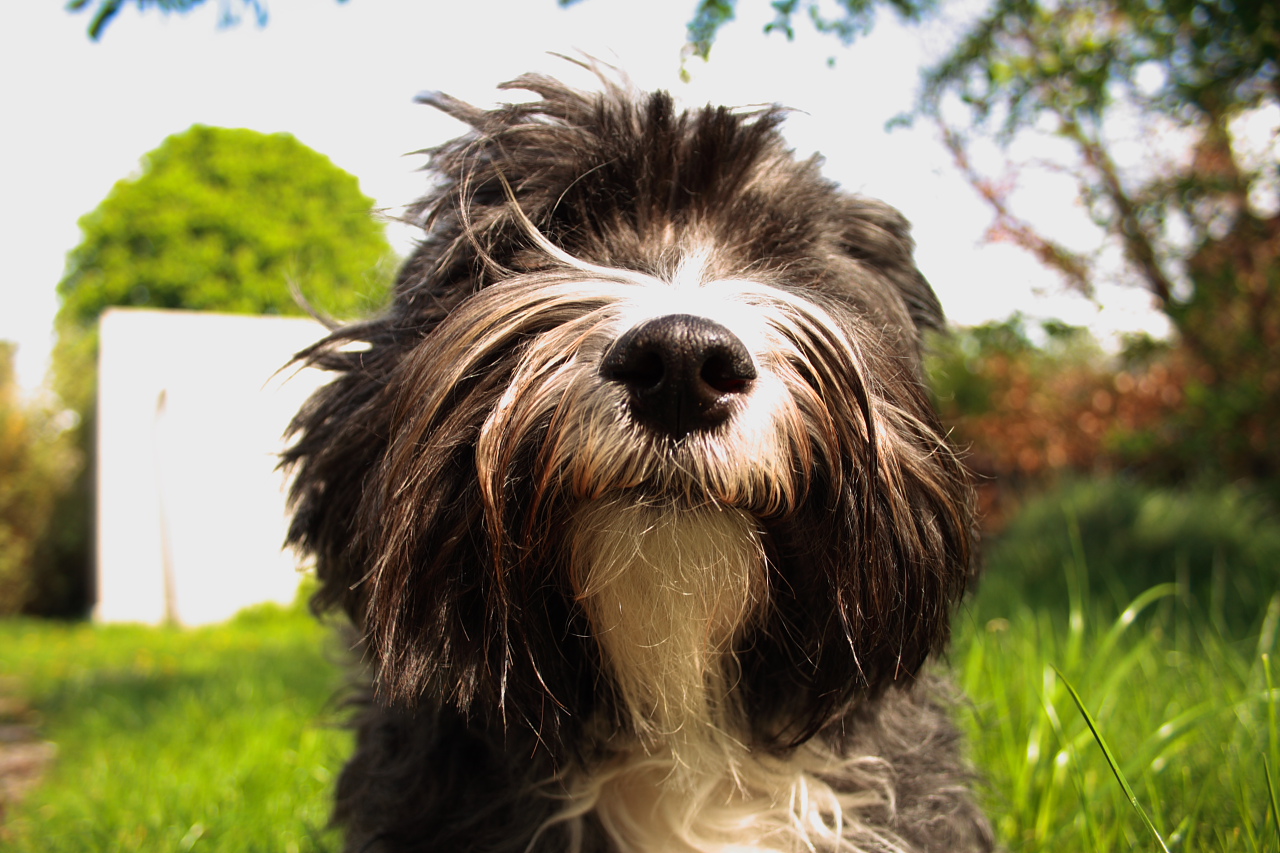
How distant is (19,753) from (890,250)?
16.7 ft

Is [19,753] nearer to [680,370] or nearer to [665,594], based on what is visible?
[665,594]

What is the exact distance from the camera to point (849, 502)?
1.45m

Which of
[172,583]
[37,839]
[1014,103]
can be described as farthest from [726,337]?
[172,583]

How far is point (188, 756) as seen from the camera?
3.81 meters

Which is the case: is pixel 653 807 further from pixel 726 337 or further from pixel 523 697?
pixel 726 337

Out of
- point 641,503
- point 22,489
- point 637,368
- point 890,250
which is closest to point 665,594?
point 641,503

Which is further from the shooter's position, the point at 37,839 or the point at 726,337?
the point at 37,839

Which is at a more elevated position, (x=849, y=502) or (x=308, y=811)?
(x=849, y=502)

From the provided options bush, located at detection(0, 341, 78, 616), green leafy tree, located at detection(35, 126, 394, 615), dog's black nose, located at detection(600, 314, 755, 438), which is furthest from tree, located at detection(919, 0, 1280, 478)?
green leafy tree, located at detection(35, 126, 394, 615)

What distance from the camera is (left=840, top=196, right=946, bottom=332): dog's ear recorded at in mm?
2008

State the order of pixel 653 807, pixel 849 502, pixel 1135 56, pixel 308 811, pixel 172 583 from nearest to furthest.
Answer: pixel 849 502, pixel 653 807, pixel 308 811, pixel 1135 56, pixel 172 583

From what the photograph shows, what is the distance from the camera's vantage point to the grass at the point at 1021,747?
84.5 inches

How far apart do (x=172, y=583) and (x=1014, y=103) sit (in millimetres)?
11274

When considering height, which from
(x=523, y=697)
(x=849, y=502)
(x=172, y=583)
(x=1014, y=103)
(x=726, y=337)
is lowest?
(x=172, y=583)
